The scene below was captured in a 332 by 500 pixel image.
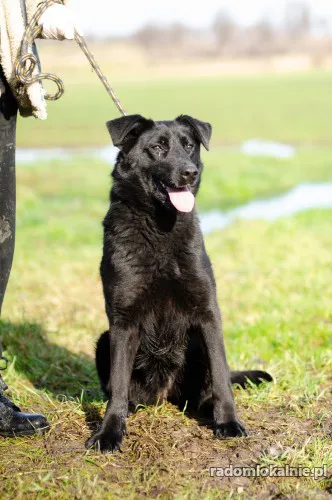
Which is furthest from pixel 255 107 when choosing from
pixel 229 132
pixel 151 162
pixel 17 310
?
pixel 151 162

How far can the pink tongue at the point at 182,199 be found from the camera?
12.0ft

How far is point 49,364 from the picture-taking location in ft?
16.5

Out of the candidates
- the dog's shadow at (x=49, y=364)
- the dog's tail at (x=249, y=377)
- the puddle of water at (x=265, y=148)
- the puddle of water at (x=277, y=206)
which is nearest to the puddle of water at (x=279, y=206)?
the puddle of water at (x=277, y=206)

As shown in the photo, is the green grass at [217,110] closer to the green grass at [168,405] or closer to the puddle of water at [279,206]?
the puddle of water at [279,206]

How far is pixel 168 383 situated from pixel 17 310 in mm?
3052

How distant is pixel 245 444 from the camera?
344 cm

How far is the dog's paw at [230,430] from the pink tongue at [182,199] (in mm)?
1139

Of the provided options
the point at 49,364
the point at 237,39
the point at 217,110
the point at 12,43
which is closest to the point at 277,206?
the point at 49,364

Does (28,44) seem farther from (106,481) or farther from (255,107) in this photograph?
(255,107)

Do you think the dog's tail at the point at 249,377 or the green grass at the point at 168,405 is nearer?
the green grass at the point at 168,405

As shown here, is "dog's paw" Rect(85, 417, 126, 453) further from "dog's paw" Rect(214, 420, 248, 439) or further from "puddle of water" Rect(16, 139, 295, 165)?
"puddle of water" Rect(16, 139, 295, 165)

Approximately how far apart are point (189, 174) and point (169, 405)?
138cm

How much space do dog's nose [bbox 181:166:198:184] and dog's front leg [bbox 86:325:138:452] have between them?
84 centimetres

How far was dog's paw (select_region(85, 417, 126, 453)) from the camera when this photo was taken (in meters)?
3.38
